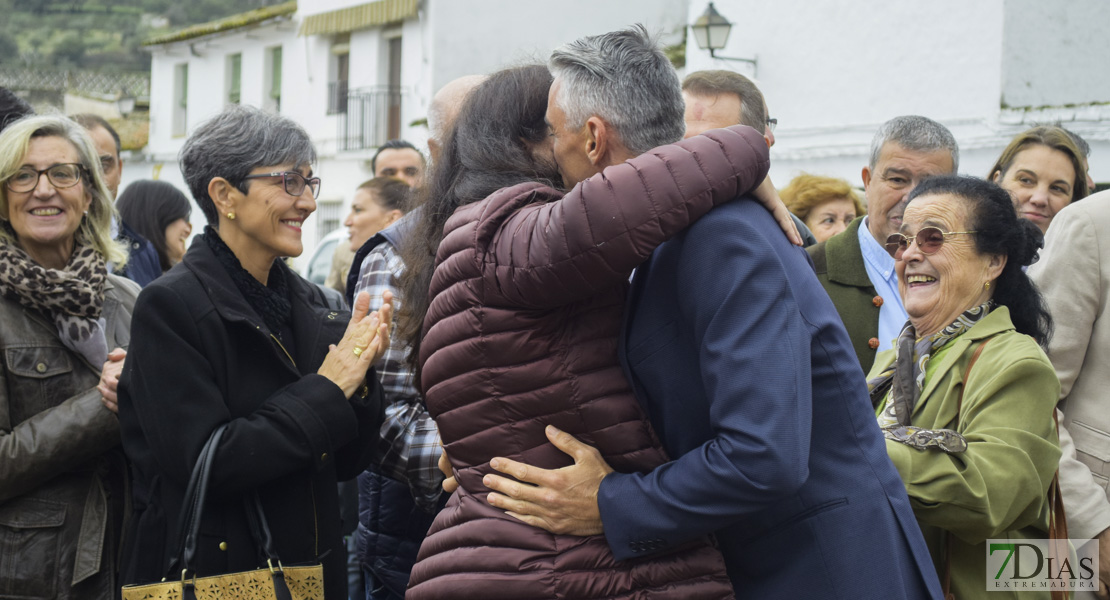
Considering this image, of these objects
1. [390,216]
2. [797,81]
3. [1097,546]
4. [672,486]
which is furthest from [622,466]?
[797,81]

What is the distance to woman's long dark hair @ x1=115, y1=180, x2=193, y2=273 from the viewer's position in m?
5.70

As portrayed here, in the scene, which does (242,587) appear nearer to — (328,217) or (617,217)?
(617,217)

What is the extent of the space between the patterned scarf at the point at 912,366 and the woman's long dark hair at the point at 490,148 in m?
1.32

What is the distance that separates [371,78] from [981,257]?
2092cm

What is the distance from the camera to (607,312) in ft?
7.20

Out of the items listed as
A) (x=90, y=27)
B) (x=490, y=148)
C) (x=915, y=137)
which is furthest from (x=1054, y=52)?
(x=90, y=27)

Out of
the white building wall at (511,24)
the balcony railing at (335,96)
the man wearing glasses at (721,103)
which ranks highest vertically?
the white building wall at (511,24)

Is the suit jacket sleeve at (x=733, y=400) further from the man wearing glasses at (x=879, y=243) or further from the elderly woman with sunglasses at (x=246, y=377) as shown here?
the man wearing glasses at (x=879, y=243)

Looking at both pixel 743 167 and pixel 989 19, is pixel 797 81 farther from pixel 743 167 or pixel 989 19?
pixel 743 167

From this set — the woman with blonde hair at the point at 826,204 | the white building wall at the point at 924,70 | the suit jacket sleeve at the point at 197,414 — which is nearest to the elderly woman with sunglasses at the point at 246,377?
the suit jacket sleeve at the point at 197,414

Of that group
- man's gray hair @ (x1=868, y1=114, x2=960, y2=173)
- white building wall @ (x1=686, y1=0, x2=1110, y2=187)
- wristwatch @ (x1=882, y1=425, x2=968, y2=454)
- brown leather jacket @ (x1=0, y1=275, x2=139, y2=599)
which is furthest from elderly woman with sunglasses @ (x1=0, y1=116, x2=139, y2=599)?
white building wall @ (x1=686, y1=0, x2=1110, y2=187)

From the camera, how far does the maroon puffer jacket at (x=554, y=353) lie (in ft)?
6.56

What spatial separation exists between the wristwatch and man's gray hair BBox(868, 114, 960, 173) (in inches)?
74.6

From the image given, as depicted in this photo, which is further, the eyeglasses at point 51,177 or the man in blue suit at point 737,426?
the eyeglasses at point 51,177
